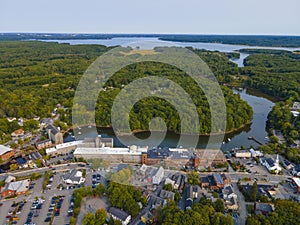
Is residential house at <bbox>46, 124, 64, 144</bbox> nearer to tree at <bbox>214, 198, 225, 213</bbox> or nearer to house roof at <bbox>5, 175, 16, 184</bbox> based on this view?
house roof at <bbox>5, 175, 16, 184</bbox>

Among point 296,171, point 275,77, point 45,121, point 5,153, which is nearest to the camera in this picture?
point 296,171

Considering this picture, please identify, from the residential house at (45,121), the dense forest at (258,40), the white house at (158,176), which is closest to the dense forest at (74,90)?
the residential house at (45,121)

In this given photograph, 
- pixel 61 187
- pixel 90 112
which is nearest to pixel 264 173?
pixel 61 187

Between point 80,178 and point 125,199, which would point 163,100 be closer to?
point 80,178

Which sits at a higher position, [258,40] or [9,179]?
[9,179]

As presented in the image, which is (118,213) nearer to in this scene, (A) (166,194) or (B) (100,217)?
(B) (100,217)

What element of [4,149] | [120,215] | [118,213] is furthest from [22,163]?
[120,215]
